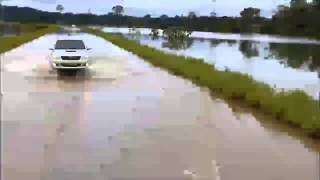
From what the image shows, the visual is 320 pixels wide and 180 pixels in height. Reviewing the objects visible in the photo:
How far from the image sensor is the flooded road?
9.06 metres

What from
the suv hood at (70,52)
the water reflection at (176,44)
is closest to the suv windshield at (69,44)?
the suv hood at (70,52)

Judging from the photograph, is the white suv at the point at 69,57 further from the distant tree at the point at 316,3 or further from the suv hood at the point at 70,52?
the distant tree at the point at 316,3

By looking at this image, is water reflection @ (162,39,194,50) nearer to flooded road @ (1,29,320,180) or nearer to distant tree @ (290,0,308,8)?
flooded road @ (1,29,320,180)

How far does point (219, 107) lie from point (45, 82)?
9.26m

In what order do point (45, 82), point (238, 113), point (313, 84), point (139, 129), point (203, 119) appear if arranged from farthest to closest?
point (313, 84) < point (45, 82) < point (238, 113) < point (203, 119) < point (139, 129)

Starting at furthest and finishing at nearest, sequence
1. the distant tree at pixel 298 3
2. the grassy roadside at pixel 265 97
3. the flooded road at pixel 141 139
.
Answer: the distant tree at pixel 298 3
the grassy roadside at pixel 265 97
the flooded road at pixel 141 139

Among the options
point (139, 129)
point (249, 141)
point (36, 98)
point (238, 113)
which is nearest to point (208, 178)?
point (249, 141)

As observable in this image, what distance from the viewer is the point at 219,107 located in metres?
17.5

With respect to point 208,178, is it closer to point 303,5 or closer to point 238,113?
point 238,113

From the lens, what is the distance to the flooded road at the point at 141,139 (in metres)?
9.06

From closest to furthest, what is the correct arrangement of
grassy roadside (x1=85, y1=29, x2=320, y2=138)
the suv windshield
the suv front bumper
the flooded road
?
the flooded road → grassy roadside (x1=85, y1=29, x2=320, y2=138) → the suv front bumper → the suv windshield

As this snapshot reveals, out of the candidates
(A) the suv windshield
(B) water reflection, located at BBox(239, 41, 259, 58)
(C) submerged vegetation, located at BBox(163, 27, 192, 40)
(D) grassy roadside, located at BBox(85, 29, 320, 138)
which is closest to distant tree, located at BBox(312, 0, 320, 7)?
(B) water reflection, located at BBox(239, 41, 259, 58)

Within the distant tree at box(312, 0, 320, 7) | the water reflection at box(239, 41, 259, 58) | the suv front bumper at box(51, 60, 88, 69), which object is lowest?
the water reflection at box(239, 41, 259, 58)

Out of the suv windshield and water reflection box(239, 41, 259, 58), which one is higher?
the suv windshield
